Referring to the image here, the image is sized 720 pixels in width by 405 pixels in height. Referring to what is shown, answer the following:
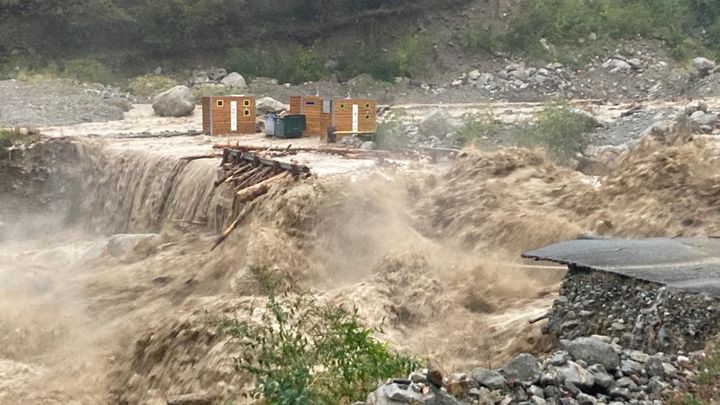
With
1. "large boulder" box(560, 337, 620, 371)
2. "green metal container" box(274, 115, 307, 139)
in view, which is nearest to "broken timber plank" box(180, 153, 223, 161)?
"green metal container" box(274, 115, 307, 139)

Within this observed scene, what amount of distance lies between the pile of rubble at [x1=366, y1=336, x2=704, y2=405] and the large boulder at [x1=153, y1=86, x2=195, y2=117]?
Answer: 64.3ft

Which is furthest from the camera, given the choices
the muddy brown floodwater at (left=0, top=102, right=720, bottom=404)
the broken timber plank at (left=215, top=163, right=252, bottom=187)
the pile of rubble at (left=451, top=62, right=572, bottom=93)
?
the pile of rubble at (left=451, top=62, right=572, bottom=93)

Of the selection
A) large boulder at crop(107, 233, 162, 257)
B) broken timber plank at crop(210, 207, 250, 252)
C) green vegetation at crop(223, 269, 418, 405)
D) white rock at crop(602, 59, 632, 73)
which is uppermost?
white rock at crop(602, 59, 632, 73)

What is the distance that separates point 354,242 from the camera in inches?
482

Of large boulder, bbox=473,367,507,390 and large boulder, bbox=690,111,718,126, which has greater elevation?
large boulder, bbox=690,111,718,126

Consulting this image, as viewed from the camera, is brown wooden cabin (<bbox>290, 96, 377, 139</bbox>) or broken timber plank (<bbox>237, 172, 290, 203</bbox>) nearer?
broken timber plank (<bbox>237, 172, 290, 203</bbox>)

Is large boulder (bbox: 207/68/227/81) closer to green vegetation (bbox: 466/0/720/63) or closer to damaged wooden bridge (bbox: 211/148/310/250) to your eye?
green vegetation (bbox: 466/0/720/63)

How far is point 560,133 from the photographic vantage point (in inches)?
710

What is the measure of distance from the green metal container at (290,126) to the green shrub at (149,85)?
1100 centimetres

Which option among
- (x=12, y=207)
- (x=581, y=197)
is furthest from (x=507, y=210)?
(x=12, y=207)

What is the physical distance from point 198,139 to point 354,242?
8706 millimetres

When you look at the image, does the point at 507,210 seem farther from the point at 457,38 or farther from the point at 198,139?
the point at 457,38

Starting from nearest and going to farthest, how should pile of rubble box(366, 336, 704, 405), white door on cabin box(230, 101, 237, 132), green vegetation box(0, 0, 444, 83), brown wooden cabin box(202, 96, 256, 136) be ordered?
pile of rubble box(366, 336, 704, 405)
brown wooden cabin box(202, 96, 256, 136)
white door on cabin box(230, 101, 237, 132)
green vegetation box(0, 0, 444, 83)

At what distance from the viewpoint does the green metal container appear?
19.3 metres
